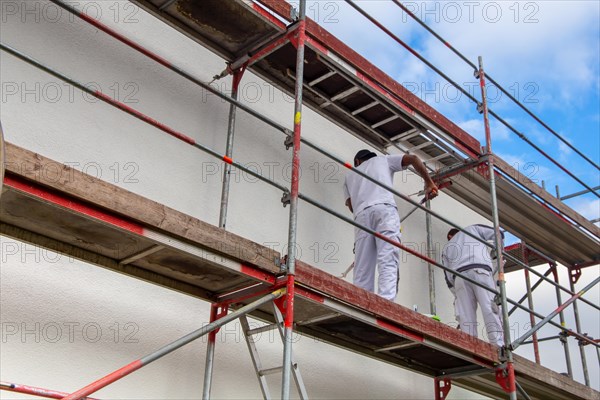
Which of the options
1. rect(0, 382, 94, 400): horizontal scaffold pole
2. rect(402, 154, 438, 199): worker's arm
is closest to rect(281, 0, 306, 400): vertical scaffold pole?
rect(0, 382, 94, 400): horizontal scaffold pole

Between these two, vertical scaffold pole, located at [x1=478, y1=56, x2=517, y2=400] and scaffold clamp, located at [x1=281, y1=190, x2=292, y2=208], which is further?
vertical scaffold pole, located at [x1=478, y1=56, x2=517, y2=400]

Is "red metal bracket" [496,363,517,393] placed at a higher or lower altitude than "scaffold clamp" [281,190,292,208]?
lower

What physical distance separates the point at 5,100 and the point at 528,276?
7.91 m

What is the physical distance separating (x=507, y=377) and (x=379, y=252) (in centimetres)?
171

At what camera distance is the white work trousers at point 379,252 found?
641cm

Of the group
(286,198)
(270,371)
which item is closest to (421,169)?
(286,198)

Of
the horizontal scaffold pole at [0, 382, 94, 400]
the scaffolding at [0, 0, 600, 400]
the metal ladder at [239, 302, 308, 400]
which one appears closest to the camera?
the horizontal scaffold pole at [0, 382, 94, 400]

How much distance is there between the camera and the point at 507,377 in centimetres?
664

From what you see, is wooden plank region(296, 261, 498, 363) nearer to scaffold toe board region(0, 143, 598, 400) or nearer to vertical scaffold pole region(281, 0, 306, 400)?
scaffold toe board region(0, 143, 598, 400)

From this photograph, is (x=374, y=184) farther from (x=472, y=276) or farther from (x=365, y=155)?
(x=472, y=276)

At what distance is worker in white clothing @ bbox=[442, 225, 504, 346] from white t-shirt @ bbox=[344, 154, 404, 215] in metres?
1.27

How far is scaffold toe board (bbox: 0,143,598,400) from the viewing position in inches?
158

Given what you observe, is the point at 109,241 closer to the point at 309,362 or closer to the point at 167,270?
the point at 167,270

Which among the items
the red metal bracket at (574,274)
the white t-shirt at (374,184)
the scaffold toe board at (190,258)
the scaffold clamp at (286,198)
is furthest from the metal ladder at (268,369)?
the red metal bracket at (574,274)
